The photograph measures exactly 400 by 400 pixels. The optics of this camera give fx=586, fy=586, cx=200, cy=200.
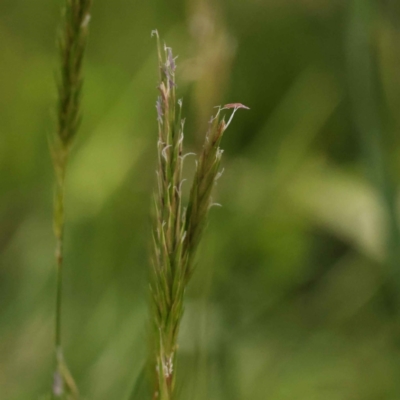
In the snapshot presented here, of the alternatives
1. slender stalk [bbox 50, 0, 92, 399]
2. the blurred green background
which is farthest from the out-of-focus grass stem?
slender stalk [bbox 50, 0, 92, 399]

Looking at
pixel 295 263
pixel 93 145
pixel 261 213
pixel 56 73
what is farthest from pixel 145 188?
pixel 56 73

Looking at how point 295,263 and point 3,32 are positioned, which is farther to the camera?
point 3,32

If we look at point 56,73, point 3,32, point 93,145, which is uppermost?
point 56,73

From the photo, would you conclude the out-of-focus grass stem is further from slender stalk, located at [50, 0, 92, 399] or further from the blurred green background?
slender stalk, located at [50, 0, 92, 399]

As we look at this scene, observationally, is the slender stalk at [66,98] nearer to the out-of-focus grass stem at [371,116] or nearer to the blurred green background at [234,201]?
the blurred green background at [234,201]

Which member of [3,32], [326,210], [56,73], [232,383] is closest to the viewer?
[56,73]

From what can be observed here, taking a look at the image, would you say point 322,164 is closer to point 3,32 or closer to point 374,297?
point 374,297

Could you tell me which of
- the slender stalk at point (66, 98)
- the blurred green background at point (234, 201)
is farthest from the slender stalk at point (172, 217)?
the blurred green background at point (234, 201)
